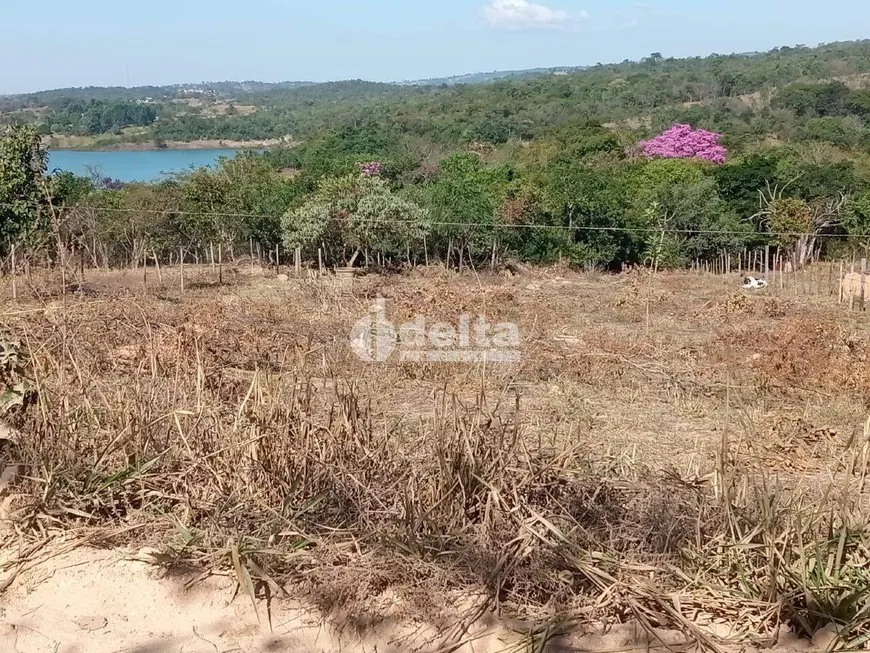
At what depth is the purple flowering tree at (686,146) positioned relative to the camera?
85.9 feet

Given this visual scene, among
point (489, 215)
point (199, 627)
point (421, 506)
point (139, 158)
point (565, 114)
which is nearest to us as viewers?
point (199, 627)

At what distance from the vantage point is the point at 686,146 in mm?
26406

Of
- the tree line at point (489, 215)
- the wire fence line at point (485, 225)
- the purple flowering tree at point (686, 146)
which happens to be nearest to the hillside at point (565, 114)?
the purple flowering tree at point (686, 146)

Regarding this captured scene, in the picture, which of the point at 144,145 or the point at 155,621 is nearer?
the point at 155,621

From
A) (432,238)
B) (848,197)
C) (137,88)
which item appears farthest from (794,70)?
(137,88)

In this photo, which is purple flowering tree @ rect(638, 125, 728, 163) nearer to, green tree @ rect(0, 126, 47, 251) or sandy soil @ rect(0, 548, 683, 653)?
green tree @ rect(0, 126, 47, 251)

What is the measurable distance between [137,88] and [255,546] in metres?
193

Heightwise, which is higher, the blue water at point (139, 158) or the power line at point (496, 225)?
the blue water at point (139, 158)

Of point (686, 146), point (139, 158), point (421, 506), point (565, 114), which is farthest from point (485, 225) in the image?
point (139, 158)

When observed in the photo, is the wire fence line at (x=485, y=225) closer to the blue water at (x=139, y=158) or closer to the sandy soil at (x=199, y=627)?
the sandy soil at (x=199, y=627)

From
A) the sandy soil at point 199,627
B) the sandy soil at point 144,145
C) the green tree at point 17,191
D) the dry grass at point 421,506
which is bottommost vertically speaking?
the sandy soil at point 199,627

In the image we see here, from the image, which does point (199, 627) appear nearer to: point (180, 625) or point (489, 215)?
point (180, 625)

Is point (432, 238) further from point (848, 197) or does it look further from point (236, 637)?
point (236, 637)

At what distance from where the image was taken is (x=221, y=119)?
3039 inches
